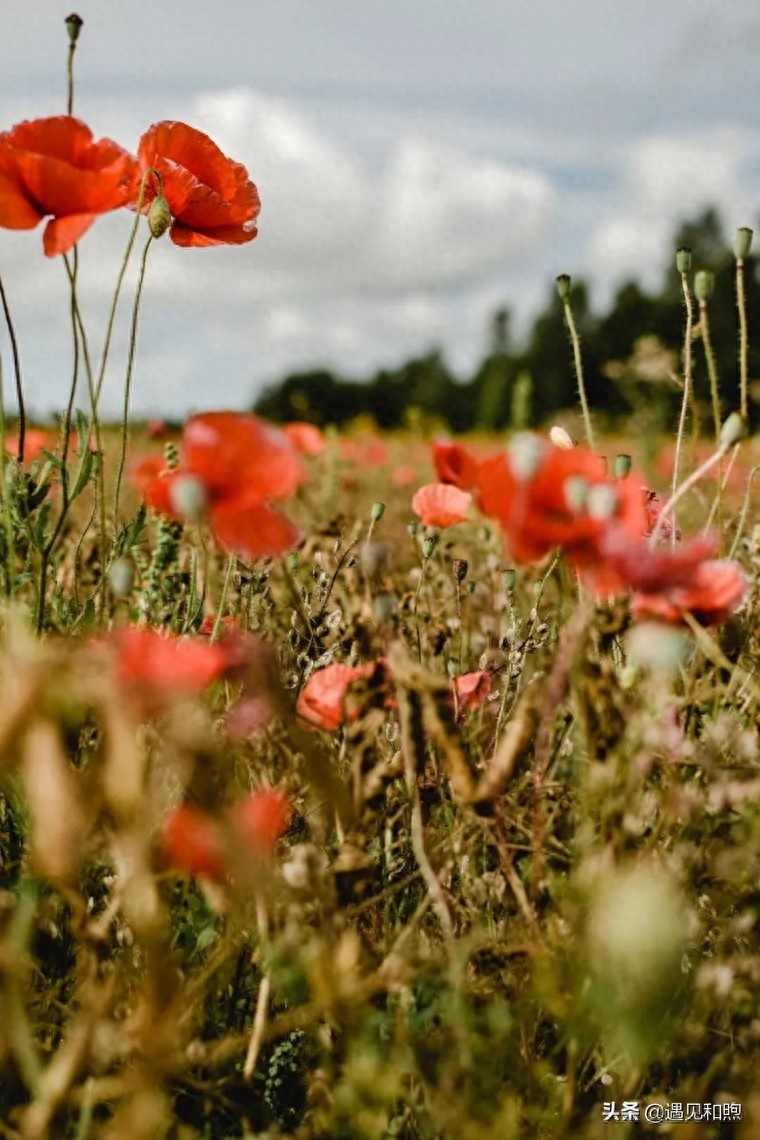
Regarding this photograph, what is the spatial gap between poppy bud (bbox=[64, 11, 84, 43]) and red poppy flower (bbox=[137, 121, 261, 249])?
0.73ft

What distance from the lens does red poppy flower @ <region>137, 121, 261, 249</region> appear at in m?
1.30

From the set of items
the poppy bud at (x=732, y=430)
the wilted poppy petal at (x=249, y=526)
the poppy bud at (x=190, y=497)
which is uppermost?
the poppy bud at (x=732, y=430)

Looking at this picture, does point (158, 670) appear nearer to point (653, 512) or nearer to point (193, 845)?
point (193, 845)

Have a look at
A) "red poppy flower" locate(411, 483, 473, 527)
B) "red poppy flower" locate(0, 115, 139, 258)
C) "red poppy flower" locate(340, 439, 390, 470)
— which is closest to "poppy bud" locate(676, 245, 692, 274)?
"red poppy flower" locate(411, 483, 473, 527)

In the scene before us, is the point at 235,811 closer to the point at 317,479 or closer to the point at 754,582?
the point at 754,582

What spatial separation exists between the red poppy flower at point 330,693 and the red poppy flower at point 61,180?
1.60 feet

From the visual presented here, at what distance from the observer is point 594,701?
96 centimetres

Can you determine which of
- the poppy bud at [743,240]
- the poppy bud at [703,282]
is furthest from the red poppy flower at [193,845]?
the poppy bud at [743,240]

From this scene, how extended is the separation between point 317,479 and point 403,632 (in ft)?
14.2

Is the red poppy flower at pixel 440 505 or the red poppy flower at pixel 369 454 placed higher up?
the red poppy flower at pixel 440 505

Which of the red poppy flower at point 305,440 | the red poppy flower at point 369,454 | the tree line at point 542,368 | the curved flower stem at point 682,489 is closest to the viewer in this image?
the curved flower stem at point 682,489

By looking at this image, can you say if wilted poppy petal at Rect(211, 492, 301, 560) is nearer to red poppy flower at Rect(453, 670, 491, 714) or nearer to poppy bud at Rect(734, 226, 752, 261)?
red poppy flower at Rect(453, 670, 491, 714)

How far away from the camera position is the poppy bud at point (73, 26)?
4.67 ft

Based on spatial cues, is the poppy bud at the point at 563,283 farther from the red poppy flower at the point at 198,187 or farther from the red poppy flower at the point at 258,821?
the red poppy flower at the point at 258,821
